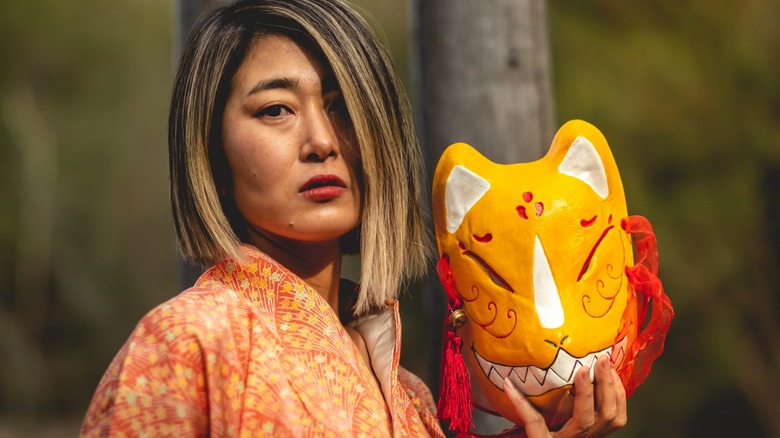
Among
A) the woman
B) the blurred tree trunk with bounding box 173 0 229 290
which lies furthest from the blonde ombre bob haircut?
the blurred tree trunk with bounding box 173 0 229 290

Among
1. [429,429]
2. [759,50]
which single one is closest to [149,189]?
[759,50]

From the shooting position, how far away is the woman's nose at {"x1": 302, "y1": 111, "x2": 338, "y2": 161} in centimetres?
162

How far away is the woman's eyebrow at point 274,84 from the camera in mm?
1633

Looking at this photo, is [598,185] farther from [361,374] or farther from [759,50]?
[759,50]

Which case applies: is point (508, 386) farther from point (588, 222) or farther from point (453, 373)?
point (588, 222)

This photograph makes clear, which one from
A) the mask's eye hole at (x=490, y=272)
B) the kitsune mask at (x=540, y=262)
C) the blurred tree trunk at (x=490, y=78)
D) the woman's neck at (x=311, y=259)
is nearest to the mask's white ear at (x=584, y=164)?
the kitsune mask at (x=540, y=262)

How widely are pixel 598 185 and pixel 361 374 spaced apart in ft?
1.81

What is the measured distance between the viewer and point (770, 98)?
5152 mm

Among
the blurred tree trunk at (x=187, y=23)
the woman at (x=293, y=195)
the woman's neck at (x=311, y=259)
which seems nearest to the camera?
the woman at (x=293, y=195)

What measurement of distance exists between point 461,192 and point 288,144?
0.33 m

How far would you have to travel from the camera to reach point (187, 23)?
2.21 m

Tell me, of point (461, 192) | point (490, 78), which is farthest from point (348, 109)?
point (490, 78)

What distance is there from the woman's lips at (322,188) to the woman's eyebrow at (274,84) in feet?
0.56

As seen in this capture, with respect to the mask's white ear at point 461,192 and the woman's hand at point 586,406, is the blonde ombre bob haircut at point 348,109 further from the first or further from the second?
the woman's hand at point 586,406
